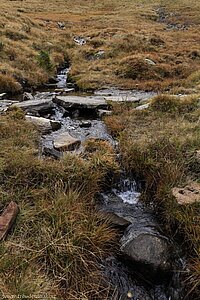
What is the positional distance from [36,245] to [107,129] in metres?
6.87

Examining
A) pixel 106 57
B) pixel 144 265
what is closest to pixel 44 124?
pixel 144 265

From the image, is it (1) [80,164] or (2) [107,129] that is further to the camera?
(2) [107,129]

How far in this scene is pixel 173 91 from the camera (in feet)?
54.5

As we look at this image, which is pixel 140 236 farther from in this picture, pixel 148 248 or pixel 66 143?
pixel 66 143

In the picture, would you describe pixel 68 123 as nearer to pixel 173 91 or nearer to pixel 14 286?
pixel 173 91

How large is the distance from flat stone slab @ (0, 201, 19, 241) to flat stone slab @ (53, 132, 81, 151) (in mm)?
3386

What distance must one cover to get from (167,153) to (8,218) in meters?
4.57

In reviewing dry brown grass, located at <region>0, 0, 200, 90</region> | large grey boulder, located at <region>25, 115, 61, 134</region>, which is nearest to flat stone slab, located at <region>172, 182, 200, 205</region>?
large grey boulder, located at <region>25, 115, 61, 134</region>

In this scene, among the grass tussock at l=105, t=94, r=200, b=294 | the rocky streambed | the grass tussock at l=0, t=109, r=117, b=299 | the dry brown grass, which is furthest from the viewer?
the dry brown grass

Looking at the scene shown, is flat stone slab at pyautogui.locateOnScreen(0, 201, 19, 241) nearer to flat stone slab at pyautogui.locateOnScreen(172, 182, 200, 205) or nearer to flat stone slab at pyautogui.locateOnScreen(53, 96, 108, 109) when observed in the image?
flat stone slab at pyautogui.locateOnScreen(172, 182, 200, 205)

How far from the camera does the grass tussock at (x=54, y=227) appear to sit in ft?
17.9

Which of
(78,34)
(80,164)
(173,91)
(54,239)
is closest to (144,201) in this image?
(80,164)

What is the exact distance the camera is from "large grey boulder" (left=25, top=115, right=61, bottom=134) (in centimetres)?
1173

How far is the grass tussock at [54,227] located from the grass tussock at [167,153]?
0.97 m
